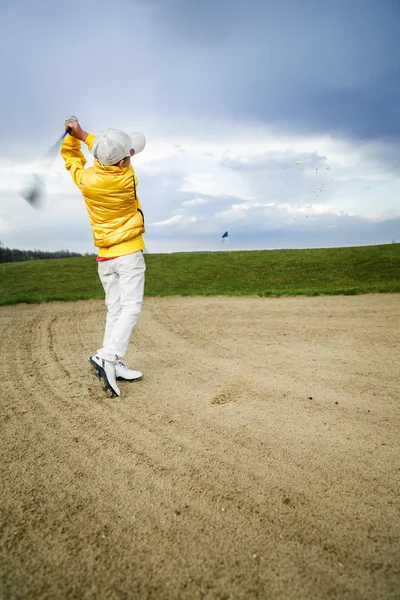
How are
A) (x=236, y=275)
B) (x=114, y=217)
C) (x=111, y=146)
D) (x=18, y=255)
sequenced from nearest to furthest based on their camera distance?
(x=111, y=146) < (x=114, y=217) < (x=236, y=275) < (x=18, y=255)

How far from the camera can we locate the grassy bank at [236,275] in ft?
41.5

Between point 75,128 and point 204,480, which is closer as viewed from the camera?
point 204,480

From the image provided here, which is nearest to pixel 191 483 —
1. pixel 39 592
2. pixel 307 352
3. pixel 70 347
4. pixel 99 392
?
pixel 39 592

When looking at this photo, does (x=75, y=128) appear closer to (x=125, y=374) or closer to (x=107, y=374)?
(x=107, y=374)

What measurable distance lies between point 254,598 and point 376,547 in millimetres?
737

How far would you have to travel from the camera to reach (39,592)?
5.64 ft

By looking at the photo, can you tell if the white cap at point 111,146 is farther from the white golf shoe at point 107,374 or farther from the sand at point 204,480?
the sand at point 204,480

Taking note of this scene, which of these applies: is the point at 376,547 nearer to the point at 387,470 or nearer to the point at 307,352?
the point at 387,470

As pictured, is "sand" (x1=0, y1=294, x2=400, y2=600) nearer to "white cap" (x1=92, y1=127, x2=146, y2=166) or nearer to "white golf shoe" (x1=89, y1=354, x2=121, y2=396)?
"white golf shoe" (x1=89, y1=354, x2=121, y2=396)

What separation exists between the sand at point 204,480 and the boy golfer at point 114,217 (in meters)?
0.64

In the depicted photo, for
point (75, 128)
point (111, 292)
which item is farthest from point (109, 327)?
point (75, 128)

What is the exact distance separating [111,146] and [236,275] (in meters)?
12.7

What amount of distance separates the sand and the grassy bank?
7389mm

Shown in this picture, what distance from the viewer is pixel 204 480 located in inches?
99.9
